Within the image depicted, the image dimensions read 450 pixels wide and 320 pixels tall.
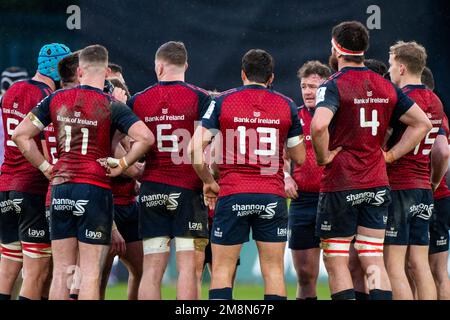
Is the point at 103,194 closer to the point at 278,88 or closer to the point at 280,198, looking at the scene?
the point at 280,198

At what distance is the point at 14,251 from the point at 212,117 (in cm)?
239

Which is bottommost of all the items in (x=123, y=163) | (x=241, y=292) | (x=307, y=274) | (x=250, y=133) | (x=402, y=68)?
(x=241, y=292)

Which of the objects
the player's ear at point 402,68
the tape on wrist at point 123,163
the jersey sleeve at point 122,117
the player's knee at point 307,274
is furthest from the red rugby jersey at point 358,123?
the tape on wrist at point 123,163

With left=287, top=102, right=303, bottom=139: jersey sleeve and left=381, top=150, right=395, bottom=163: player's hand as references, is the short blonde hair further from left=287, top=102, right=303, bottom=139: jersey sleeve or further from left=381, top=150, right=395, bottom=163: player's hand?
left=287, top=102, right=303, bottom=139: jersey sleeve

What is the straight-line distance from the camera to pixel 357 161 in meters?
7.63

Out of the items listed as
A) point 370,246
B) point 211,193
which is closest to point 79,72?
point 211,193

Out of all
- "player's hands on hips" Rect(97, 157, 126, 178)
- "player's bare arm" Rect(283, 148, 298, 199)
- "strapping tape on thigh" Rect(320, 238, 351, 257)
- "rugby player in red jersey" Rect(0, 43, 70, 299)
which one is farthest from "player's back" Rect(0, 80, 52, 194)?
"strapping tape on thigh" Rect(320, 238, 351, 257)

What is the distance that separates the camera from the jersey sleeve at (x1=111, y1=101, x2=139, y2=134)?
756cm

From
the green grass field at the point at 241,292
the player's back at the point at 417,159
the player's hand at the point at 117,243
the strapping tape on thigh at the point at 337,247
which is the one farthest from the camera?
the green grass field at the point at 241,292

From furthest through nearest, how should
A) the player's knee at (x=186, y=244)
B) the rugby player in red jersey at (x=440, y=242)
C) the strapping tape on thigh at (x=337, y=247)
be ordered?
the rugby player in red jersey at (x=440, y=242) → the player's knee at (x=186, y=244) → the strapping tape on thigh at (x=337, y=247)

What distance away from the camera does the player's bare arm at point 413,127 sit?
770cm

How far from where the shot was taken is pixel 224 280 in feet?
24.6

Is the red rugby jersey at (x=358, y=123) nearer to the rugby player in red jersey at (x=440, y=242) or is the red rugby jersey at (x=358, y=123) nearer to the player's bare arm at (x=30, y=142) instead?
the rugby player in red jersey at (x=440, y=242)

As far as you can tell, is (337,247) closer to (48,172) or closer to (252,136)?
(252,136)
